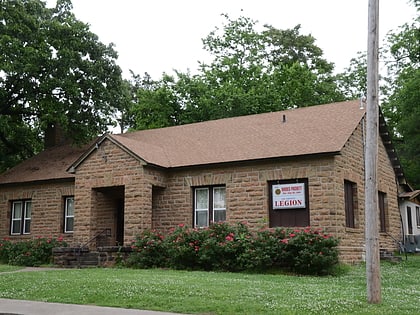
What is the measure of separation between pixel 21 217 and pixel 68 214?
2.97 metres

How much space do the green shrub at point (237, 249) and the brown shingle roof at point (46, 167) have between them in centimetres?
696

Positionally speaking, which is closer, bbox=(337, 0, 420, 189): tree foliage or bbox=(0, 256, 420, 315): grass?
bbox=(0, 256, 420, 315): grass

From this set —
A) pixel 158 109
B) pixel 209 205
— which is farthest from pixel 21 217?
pixel 158 109

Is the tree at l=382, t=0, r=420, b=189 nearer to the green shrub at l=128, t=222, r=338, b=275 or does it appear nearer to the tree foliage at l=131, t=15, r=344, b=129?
the tree foliage at l=131, t=15, r=344, b=129

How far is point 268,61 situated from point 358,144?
2525cm

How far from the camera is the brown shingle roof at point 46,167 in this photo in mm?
24750

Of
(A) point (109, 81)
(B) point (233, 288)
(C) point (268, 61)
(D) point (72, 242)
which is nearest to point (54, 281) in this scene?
(B) point (233, 288)

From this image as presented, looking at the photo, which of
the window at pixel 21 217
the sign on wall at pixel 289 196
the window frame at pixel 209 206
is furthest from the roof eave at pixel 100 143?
the window at pixel 21 217

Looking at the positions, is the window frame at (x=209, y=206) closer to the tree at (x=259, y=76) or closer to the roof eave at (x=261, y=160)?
the roof eave at (x=261, y=160)

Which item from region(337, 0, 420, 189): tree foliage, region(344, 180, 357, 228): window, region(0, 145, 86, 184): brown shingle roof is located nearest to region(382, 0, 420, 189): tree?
region(337, 0, 420, 189): tree foliage

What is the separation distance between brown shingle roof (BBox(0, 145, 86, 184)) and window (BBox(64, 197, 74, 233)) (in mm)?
1170

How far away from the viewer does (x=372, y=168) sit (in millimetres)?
10203

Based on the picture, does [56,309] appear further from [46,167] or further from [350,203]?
[46,167]

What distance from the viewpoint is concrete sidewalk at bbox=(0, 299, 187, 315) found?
943cm
